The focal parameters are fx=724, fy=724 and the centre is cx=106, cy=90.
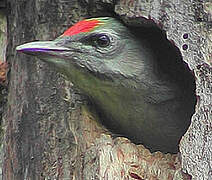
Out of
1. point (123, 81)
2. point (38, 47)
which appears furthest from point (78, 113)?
point (38, 47)

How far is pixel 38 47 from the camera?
8.50ft

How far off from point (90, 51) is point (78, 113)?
0.96ft

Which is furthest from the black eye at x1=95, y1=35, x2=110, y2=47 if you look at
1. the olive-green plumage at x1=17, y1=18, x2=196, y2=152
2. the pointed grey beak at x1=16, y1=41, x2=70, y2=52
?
the pointed grey beak at x1=16, y1=41, x2=70, y2=52

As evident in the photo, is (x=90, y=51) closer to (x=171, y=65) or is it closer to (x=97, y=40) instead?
(x=97, y=40)

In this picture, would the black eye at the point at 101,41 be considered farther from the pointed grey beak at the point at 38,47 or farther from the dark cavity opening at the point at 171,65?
the dark cavity opening at the point at 171,65

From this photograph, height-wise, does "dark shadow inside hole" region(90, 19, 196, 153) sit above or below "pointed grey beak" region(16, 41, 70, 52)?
below

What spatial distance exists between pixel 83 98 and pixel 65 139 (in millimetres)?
201

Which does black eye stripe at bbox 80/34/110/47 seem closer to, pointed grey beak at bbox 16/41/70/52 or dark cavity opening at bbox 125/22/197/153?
pointed grey beak at bbox 16/41/70/52

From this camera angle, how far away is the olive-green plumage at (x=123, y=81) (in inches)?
105

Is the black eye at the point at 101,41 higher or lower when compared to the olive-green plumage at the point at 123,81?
higher

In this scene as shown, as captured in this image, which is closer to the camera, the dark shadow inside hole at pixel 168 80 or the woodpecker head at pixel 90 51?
the woodpecker head at pixel 90 51

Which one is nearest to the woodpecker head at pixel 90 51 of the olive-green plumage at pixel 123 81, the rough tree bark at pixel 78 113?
the olive-green plumage at pixel 123 81

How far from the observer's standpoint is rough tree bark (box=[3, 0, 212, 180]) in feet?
8.21

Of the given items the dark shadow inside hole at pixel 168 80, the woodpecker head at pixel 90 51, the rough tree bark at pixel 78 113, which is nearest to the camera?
the rough tree bark at pixel 78 113
